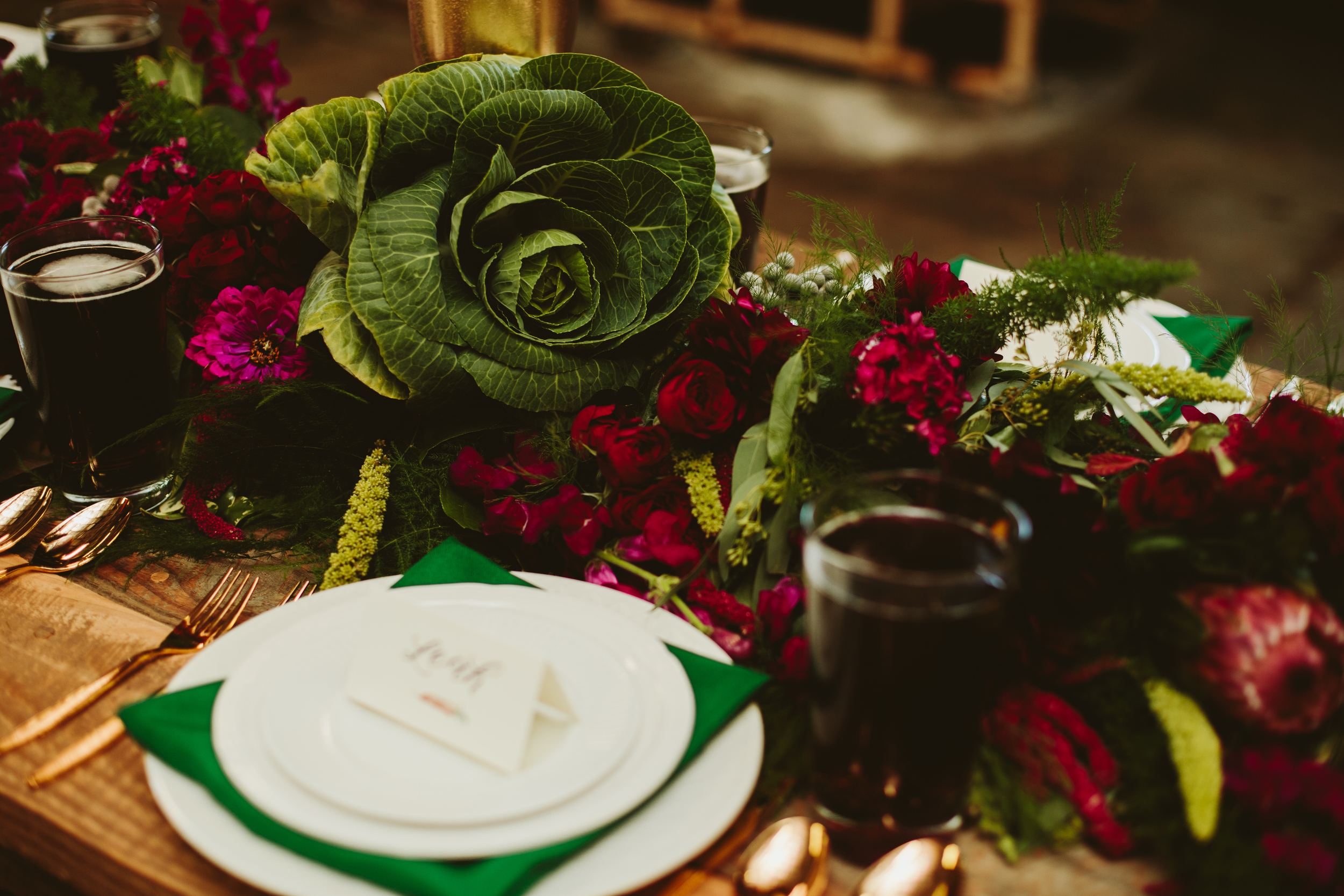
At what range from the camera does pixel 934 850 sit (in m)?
0.53

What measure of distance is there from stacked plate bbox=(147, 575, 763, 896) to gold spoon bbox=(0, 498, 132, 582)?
26cm

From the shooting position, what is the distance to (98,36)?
138cm

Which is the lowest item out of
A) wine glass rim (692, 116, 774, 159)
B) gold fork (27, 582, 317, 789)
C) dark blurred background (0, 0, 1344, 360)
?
dark blurred background (0, 0, 1344, 360)

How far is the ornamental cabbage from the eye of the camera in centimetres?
77

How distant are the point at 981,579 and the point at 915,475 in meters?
0.08

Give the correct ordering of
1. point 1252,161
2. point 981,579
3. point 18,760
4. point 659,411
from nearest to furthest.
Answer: point 981,579
point 18,760
point 659,411
point 1252,161

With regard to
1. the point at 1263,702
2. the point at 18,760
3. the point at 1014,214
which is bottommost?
the point at 1014,214

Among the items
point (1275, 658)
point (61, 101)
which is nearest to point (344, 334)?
point (1275, 658)

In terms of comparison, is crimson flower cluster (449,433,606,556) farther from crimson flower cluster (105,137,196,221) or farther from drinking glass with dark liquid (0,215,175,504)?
crimson flower cluster (105,137,196,221)

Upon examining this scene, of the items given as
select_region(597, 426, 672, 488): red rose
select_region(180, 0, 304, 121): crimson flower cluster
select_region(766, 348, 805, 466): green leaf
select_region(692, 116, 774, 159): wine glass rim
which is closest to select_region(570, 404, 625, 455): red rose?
select_region(597, 426, 672, 488): red rose

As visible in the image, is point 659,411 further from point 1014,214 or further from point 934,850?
point 1014,214

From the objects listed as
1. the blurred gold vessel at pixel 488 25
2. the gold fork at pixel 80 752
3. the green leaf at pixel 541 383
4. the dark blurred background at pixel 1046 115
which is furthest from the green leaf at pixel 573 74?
the dark blurred background at pixel 1046 115

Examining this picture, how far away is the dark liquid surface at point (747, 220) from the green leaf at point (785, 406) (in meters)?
0.29

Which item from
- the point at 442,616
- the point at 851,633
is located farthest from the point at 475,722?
the point at 851,633
